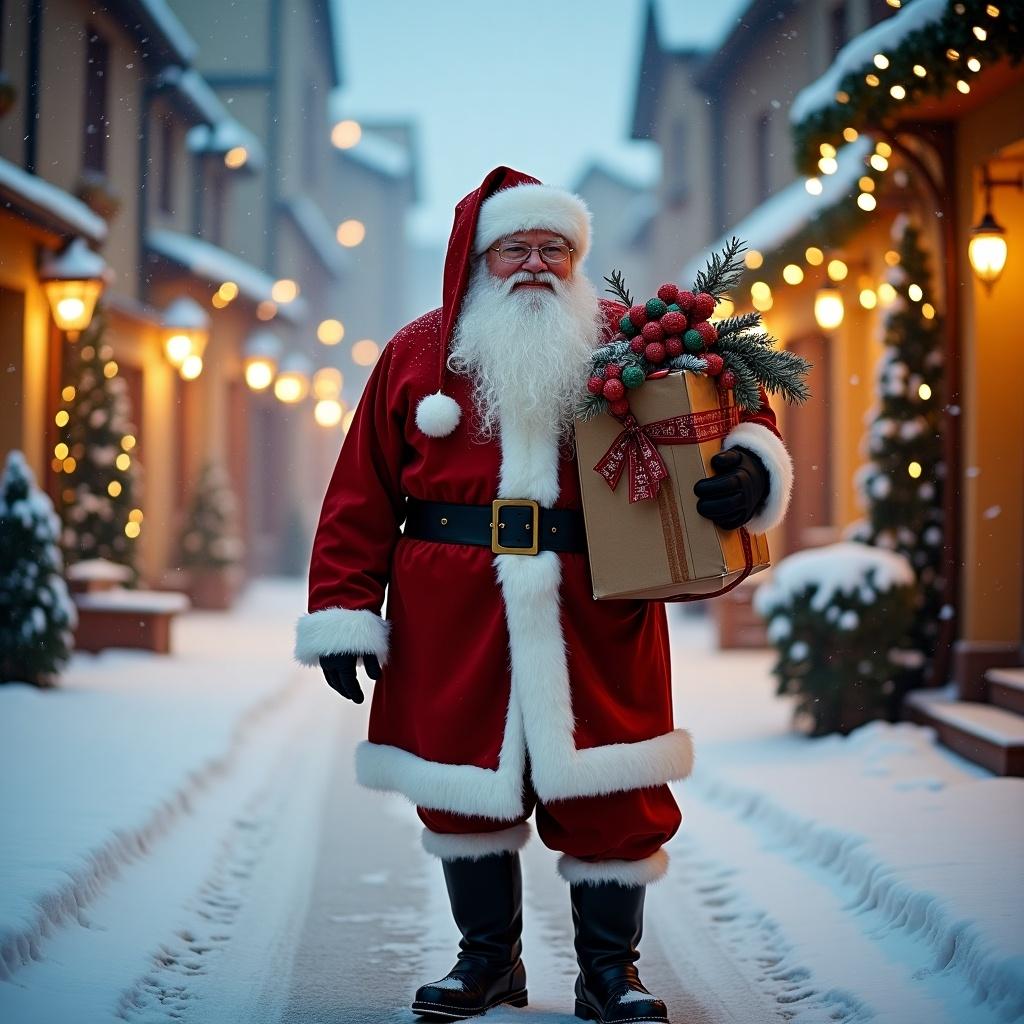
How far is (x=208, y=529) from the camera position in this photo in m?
15.2

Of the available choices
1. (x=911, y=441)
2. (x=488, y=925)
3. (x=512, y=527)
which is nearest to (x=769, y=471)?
(x=512, y=527)

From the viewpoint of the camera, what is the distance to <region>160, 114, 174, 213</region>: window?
15.6 metres

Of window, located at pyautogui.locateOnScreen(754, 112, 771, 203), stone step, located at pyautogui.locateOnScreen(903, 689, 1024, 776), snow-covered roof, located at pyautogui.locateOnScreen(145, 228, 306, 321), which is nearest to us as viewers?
stone step, located at pyautogui.locateOnScreen(903, 689, 1024, 776)

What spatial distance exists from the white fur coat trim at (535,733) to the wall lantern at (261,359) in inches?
550

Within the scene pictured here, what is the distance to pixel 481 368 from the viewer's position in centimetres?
346

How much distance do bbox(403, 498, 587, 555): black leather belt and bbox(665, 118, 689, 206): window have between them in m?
16.0

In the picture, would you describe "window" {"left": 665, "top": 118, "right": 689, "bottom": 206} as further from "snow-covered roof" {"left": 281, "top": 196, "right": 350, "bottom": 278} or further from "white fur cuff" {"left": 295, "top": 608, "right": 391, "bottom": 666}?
"white fur cuff" {"left": 295, "top": 608, "right": 391, "bottom": 666}

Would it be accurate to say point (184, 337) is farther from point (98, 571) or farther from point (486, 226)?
point (486, 226)

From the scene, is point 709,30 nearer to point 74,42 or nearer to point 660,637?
point 74,42

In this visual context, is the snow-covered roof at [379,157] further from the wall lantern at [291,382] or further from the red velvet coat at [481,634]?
the red velvet coat at [481,634]

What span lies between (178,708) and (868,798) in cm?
405

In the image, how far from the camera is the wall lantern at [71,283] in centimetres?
951

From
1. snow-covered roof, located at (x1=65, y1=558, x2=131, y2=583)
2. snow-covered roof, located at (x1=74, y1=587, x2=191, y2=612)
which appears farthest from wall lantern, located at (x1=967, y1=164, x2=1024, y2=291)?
snow-covered roof, located at (x1=65, y1=558, x2=131, y2=583)

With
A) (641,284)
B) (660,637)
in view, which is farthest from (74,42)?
(641,284)
